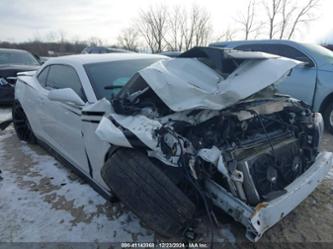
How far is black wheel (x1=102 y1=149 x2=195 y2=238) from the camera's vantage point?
197 centimetres

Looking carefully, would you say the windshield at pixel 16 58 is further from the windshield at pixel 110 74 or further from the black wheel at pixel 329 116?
the black wheel at pixel 329 116

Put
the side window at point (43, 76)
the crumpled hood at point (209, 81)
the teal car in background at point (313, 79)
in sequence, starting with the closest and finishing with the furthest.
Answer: the crumpled hood at point (209, 81) → the side window at point (43, 76) → the teal car in background at point (313, 79)

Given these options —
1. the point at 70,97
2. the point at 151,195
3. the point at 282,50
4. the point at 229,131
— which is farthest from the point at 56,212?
the point at 282,50

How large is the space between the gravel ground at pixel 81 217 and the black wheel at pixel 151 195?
48cm

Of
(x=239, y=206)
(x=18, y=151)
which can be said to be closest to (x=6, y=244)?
(x=239, y=206)

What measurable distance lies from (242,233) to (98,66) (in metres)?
2.26

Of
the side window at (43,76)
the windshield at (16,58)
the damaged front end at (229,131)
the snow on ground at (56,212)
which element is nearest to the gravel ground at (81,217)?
the snow on ground at (56,212)

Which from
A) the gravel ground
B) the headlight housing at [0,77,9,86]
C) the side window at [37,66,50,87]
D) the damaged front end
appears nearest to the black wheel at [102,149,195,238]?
the damaged front end

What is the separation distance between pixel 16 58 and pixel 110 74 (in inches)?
258

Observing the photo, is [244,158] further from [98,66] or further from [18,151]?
[18,151]

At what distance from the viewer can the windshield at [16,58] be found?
816 centimetres

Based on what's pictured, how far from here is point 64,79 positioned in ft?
11.5

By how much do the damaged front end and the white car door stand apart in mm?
773

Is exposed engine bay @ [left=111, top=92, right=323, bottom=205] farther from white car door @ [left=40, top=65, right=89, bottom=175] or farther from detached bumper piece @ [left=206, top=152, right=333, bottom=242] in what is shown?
white car door @ [left=40, top=65, right=89, bottom=175]
